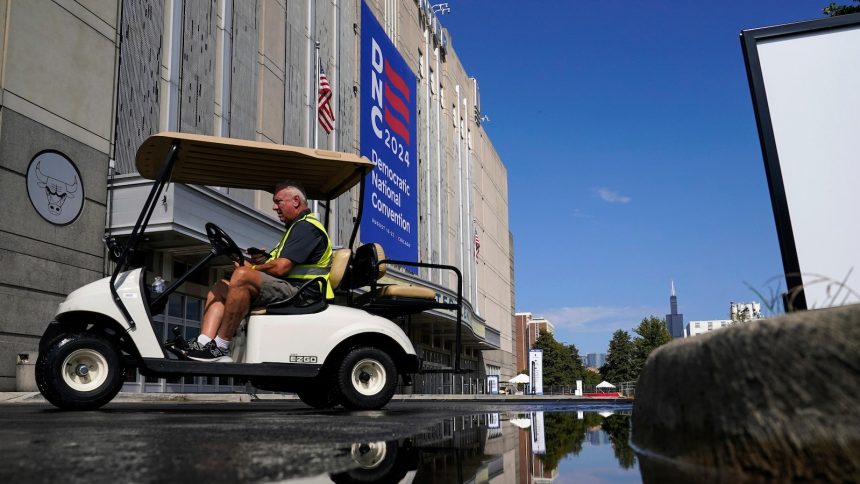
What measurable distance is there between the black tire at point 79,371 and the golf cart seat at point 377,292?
6.67 ft

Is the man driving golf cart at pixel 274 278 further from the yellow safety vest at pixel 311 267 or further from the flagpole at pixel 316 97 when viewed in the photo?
the flagpole at pixel 316 97

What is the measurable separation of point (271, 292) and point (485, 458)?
3516 millimetres

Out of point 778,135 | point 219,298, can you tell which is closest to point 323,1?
point 219,298

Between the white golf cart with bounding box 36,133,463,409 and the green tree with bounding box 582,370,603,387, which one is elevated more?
the green tree with bounding box 582,370,603,387

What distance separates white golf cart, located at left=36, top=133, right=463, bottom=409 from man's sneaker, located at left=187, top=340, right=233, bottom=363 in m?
0.05

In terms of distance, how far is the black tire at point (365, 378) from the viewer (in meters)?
6.30

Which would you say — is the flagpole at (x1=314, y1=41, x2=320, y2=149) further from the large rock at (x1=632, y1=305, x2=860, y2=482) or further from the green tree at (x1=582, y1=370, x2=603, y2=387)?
the green tree at (x1=582, y1=370, x2=603, y2=387)

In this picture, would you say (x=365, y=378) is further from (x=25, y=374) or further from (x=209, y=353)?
(x=25, y=374)

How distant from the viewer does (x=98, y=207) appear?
16.6m

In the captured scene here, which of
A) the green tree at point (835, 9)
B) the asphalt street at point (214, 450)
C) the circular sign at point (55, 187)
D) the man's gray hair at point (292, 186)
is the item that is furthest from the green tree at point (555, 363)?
the asphalt street at point (214, 450)

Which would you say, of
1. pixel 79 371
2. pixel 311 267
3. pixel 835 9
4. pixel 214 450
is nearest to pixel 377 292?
pixel 311 267

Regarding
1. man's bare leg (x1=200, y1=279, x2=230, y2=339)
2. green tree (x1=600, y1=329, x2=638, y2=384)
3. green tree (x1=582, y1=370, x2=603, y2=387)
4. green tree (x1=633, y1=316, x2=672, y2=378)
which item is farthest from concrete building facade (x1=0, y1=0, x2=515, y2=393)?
green tree (x1=582, y1=370, x2=603, y2=387)

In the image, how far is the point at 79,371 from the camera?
18.9ft

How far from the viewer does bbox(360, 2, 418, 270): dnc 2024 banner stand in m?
32.5
